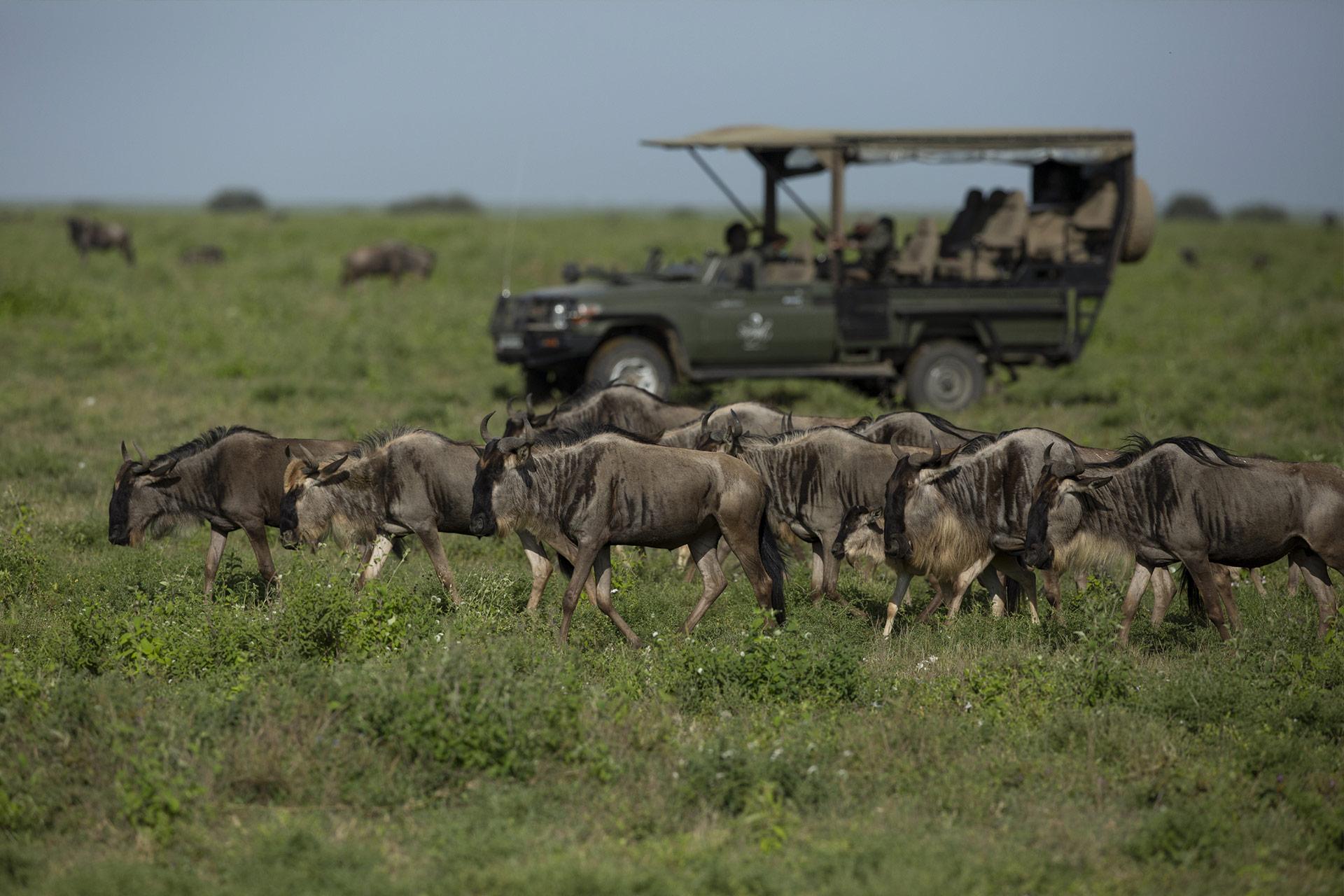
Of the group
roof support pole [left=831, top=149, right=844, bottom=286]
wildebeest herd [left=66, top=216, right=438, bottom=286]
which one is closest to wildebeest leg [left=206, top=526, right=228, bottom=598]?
roof support pole [left=831, top=149, right=844, bottom=286]

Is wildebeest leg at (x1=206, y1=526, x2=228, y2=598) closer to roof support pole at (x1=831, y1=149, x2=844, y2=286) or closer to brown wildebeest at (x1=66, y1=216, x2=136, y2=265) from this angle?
roof support pole at (x1=831, y1=149, x2=844, y2=286)

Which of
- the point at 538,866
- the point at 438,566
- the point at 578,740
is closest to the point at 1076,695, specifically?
the point at 578,740

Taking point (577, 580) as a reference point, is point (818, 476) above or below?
above

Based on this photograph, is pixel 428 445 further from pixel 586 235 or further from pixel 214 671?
pixel 586 235

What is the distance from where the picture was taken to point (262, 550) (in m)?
8.50

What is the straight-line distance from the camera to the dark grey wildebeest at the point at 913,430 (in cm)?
924

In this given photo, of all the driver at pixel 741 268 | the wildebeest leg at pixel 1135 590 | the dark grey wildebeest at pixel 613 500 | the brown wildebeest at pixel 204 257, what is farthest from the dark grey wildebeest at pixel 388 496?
the brown wildebeest at pixel 204 257

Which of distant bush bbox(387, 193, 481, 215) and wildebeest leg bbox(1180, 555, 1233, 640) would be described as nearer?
wildebeest leg bbox(1180, 555, 1233, 640)

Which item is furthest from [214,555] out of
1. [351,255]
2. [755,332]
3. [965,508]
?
[351,255]

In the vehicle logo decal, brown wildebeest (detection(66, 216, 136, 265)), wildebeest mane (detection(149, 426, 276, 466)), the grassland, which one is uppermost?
brown wildebeest (detection(66, 216, 136, 265))

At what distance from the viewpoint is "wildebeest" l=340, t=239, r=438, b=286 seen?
99.8 ft

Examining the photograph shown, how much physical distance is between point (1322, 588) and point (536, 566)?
462 cm

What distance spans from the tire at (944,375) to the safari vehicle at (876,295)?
2cm

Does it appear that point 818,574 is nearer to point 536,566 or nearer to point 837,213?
point 536,566
